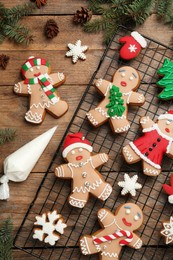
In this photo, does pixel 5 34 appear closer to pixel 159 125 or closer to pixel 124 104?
pixel 124 104

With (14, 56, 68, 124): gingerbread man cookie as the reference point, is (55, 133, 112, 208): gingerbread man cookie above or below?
below

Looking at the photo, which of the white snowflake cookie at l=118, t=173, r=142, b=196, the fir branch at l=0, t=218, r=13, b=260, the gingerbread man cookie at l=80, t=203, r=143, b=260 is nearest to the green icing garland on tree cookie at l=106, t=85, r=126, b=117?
the white snowflake cookie at l=118, t=173, r=142, b=196

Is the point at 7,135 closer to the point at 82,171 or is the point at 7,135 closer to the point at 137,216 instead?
the point at 82,171

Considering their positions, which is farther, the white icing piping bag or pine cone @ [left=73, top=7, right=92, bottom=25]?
pine cone @ [left=73, top=7, right=92, bottom=25]

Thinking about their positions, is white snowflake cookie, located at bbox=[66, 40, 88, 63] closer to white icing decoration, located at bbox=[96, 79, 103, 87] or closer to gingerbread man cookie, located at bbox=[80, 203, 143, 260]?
white icing decoration, located at bbox=[96, 79, 103, 87]

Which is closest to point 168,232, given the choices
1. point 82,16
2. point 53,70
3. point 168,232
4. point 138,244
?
point 168,232
